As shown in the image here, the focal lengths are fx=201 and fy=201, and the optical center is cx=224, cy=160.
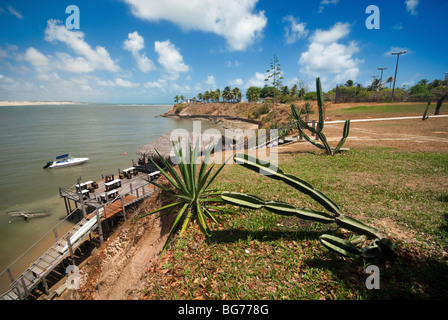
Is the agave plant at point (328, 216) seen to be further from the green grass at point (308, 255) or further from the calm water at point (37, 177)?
the calm water at point (37, 177)

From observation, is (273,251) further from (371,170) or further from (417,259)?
(371,170)

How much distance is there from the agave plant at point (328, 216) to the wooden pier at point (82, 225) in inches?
128

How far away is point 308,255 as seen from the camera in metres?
3.71

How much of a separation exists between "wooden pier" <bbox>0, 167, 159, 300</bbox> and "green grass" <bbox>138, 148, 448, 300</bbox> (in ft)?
9.02

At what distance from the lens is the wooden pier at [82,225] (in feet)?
26.3

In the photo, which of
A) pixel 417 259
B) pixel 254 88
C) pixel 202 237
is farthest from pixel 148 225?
pixel 254 88

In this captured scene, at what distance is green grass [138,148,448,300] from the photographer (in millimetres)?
3057

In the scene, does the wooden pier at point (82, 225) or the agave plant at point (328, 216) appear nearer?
the agave plant at point (328, 216)

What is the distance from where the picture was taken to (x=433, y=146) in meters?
10.8

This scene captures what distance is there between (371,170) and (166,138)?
15.8 metres

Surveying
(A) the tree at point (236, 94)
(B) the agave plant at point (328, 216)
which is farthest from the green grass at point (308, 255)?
(A) the tree at point (236, 94)

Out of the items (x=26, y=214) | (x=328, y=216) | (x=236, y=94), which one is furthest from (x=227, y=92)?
(x=328, y=216)
